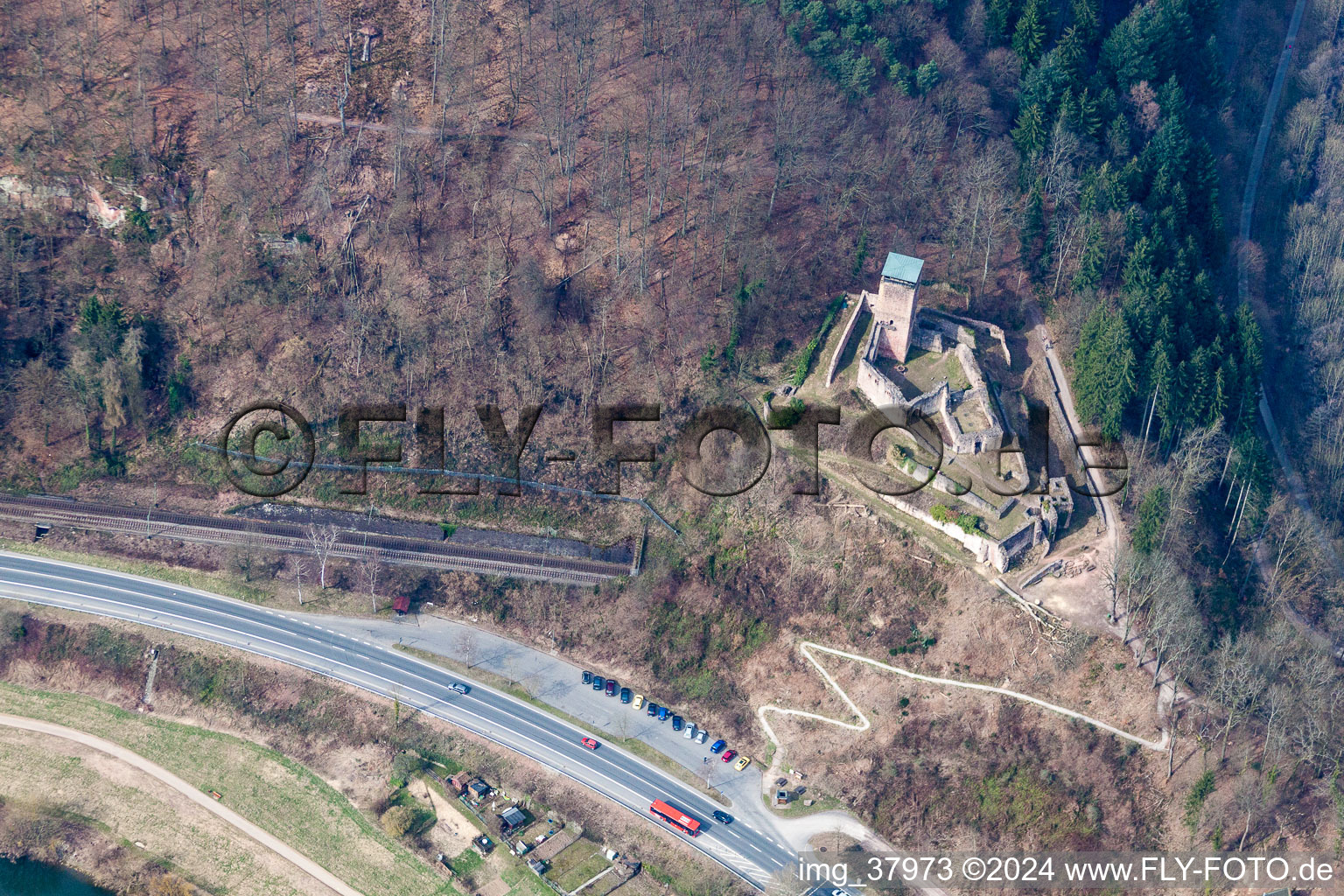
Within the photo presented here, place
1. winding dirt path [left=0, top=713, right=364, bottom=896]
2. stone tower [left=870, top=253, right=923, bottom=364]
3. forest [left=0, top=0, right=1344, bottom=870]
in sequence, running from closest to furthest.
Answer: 1. winding dirt path [left=0, top=713, right=364, bottom=896]
2. stone tower [left=870, top=253, right=923, bottom=364]
3. forest [left=0, top=0, right=1344, bottom=870]

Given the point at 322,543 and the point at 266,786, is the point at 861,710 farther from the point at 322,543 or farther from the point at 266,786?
the point at 322,543

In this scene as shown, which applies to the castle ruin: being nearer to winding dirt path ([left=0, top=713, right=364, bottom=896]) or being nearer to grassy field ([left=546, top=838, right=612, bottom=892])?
grassy field ([left=546, top=838, right=612, bottom=892])

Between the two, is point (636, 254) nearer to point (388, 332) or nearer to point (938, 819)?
point (388, 332)

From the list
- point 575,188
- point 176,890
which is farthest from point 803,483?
point 176,890

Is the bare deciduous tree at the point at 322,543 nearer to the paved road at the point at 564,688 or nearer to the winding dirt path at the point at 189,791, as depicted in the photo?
the paved road at the point at 564,688

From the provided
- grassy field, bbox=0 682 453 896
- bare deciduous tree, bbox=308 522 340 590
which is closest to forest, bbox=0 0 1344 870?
bare deciduous tree, bbox=308 522 340 590

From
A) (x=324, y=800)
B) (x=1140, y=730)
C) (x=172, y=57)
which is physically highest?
(x=172, y=57)
